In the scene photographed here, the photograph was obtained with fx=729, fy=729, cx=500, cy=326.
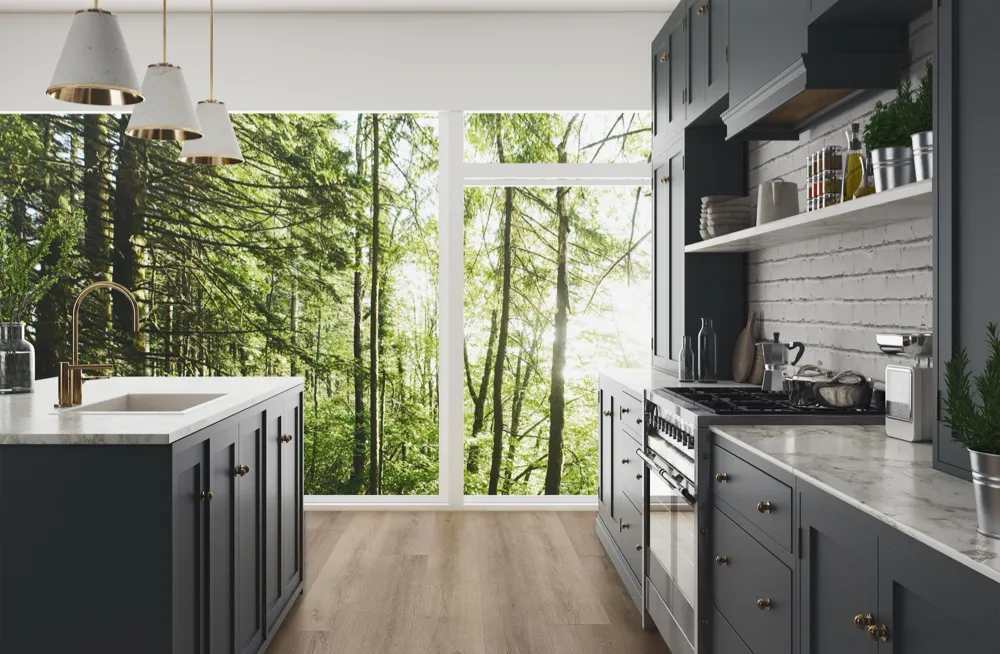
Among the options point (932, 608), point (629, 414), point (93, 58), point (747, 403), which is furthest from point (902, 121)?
point (93, 58)

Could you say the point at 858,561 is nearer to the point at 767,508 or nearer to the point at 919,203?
the point at 767,508

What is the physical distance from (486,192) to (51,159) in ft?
10.3

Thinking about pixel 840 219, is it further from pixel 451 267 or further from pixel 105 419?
pixel 451 267

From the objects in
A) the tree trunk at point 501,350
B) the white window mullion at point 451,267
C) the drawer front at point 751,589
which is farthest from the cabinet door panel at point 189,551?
the tree trunk at point 501,350

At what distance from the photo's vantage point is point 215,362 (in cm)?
538

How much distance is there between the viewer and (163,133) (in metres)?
2.50

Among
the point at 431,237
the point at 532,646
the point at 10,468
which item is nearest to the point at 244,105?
the point at 431,237

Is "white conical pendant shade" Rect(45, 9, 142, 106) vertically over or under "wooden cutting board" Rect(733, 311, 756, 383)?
over

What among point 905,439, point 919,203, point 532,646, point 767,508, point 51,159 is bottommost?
point 532,646

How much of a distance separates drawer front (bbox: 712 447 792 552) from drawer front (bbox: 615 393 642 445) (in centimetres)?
87

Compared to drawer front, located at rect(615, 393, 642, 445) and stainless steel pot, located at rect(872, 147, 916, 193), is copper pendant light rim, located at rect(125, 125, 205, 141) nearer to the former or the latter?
drawer front, located at rect(615, 393, 642, 445)

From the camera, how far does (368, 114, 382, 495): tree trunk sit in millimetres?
5430

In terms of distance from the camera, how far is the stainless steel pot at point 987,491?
1034mm

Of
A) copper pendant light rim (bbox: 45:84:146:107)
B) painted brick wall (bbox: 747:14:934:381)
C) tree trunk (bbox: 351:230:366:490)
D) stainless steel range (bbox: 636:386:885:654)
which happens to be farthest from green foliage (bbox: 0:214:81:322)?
painted brick wall (bbox: 747:14:934:381)
